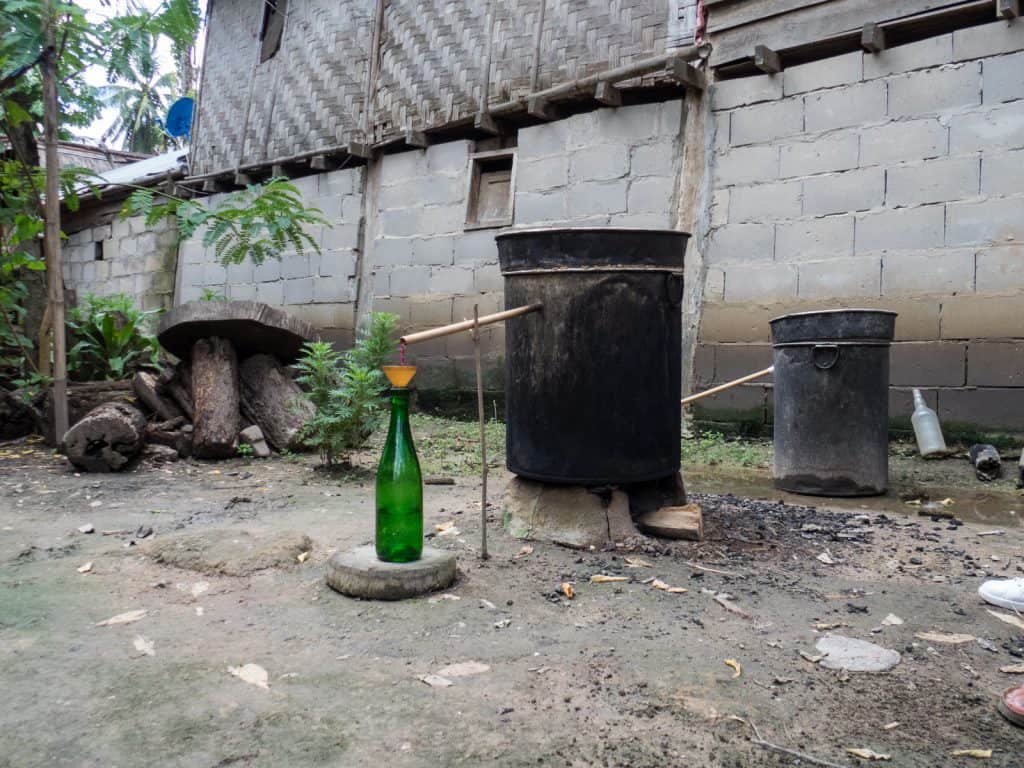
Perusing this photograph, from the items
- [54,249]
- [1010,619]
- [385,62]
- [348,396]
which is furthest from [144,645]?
[385,62]

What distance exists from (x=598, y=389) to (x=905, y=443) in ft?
10.6

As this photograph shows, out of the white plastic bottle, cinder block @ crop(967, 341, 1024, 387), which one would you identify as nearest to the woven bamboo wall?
cinder block @ crop(967, 341, 1024, 387)

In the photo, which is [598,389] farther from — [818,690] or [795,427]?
[795,427]

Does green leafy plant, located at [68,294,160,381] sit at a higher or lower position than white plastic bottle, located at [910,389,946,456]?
higher

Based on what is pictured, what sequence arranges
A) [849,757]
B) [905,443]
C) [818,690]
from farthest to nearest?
[905,443], [818,690], [849,757]

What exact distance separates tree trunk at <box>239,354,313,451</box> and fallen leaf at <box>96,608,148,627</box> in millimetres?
3158

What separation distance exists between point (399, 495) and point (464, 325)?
0.66m

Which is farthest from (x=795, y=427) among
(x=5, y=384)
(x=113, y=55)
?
(x=5, y=384)

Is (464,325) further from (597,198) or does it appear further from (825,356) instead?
(597,198)

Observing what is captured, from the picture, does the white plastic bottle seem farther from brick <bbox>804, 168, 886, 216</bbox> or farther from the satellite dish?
the satellite dish

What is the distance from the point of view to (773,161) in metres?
5.75

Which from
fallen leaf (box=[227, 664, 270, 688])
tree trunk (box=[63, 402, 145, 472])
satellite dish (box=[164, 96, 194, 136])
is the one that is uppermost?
satellite dish (box=[164, 96, 194, 136])

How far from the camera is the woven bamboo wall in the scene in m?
6.58

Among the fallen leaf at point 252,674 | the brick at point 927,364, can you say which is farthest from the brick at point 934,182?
the fallen leaf at point 252,674
